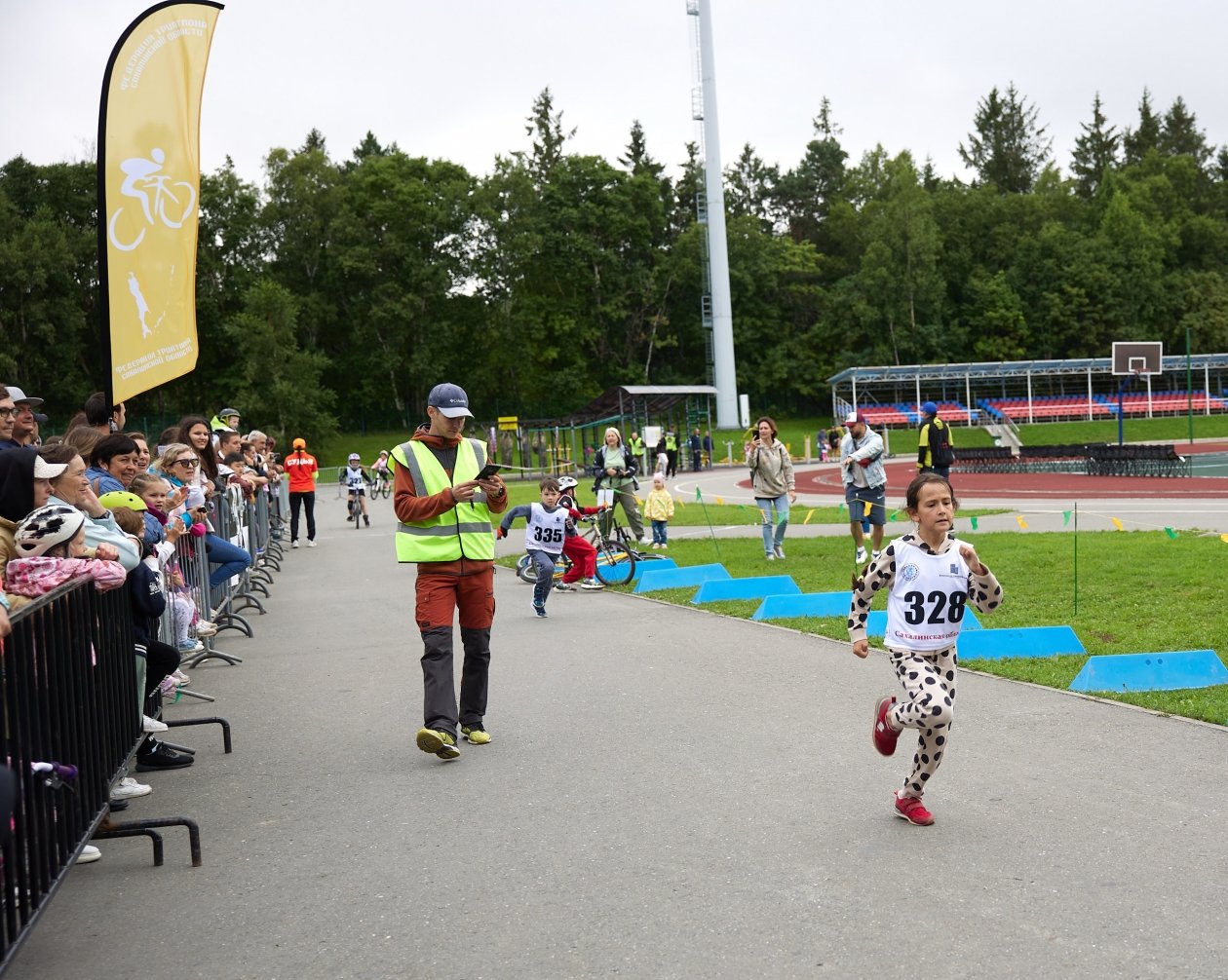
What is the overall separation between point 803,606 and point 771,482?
Result: 4.77m

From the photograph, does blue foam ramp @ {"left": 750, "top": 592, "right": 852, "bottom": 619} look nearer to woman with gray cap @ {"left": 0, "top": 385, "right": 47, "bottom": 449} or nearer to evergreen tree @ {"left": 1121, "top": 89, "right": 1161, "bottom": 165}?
woman with gray cap @ {"left": 0, "top": 385, "right": 47, "bottom": 449}

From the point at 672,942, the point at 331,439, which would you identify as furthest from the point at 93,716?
the point at 331,439

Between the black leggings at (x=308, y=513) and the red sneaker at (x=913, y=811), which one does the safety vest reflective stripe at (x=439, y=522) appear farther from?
the black leggings at (x=308, y=513)

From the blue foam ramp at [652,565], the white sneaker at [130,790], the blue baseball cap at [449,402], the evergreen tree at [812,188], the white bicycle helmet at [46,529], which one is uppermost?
the evergreen tree at [812,188]

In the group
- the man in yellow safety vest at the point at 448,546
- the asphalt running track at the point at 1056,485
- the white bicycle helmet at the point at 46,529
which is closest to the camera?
the white bicycle helmet at the point at 46,529

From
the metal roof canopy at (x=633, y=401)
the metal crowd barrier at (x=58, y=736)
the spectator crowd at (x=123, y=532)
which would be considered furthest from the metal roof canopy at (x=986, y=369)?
the metal crowd barrier at (x=58, y=736)

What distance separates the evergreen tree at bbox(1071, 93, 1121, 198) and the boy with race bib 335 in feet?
380

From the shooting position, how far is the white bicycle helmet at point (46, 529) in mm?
5242

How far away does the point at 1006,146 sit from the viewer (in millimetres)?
108750

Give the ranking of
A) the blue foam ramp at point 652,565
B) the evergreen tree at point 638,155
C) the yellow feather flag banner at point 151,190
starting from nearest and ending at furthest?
1. the yellow feather flag banner at point 151,190
2. the blue foam ramp at point 652,565
3. the evergreen tree at point 638,155

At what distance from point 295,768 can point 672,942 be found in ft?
10.9

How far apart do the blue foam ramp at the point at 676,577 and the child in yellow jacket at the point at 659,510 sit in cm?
351

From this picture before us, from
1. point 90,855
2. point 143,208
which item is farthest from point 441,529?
point 143,208

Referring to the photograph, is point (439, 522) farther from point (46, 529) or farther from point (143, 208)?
point (143, 208)
